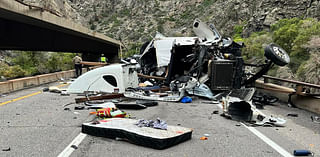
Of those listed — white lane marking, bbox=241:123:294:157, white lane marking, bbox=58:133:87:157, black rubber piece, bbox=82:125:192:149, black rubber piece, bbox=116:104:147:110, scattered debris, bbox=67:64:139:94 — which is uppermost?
scattered debris, bbox=67:64:139:94

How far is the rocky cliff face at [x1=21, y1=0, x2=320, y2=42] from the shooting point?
36750 millimetres

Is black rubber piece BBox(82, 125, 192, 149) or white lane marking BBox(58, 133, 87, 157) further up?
black rubber piece BBox(82, 125, 192, 149)

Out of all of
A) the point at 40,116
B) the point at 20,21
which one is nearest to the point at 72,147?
the point at 40,116

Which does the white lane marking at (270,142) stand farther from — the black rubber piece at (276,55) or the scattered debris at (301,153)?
the black rubber piece at (276,55)

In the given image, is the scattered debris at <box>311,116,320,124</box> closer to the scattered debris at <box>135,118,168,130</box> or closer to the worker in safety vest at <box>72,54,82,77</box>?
the scattered debris at <box>135,118,168,130</box>

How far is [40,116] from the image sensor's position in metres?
7.13

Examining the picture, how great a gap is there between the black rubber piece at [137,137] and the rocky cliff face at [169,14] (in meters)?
34.4

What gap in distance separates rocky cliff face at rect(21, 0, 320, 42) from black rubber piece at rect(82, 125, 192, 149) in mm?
34412

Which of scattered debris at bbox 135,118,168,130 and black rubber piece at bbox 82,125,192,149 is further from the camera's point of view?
scattered debris at bbox 135,118,168,130

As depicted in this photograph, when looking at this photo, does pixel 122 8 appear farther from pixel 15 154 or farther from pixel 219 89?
pixel 15 154

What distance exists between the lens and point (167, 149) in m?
4.55

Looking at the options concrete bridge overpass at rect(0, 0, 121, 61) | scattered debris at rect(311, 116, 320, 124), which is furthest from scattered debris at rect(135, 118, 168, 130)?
concrete bridge overpass at rect(0, 0, 121, 61)

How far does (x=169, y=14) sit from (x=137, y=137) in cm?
7534

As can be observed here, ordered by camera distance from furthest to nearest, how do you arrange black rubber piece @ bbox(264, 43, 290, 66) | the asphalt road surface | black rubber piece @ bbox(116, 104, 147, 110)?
black rubber piece @ bbox(264, 43, 290, 66), black rubber piece @ bbox(116, 104, 147, 110), the asphalt road surface
